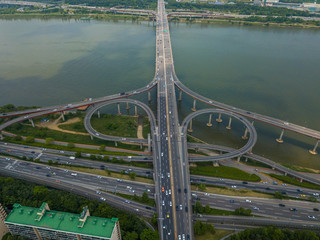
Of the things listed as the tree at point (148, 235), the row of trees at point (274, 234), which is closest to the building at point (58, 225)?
the tree at point (148, 235)

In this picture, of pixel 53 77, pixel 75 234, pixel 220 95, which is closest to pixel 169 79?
pixel 220 95

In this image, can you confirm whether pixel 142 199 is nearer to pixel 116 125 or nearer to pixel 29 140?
pixel 116 125

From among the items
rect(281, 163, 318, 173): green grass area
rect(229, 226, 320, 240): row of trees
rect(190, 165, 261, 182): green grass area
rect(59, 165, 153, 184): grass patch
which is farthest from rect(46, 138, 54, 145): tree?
rect(281, 163, 318, 173): green grass area

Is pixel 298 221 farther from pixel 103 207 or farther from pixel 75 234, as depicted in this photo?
pixel 75 234

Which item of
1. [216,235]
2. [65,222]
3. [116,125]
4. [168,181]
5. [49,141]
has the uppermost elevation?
[65,222]

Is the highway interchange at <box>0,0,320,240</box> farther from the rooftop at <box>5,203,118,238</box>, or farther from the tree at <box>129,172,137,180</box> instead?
the rooftop at <box>5,203,118,238</box>

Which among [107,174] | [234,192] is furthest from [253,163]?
[107,174]
